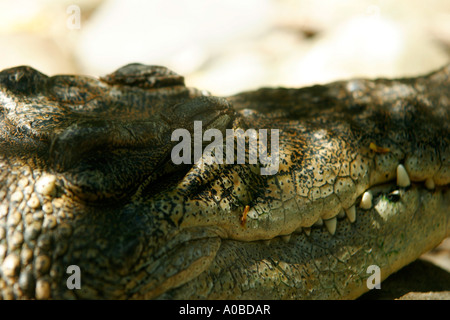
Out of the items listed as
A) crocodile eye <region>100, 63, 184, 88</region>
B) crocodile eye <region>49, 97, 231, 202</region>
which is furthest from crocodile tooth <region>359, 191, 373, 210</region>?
crocodile eye <region>100, 63, 184, 88</region>

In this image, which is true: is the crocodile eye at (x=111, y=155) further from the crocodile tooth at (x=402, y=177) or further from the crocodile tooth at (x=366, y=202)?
the crocodile tooth at (x=402, y=177)

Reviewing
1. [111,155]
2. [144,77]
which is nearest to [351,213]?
[111,155]

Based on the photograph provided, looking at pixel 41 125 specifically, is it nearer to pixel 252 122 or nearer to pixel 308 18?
pixel 252 122

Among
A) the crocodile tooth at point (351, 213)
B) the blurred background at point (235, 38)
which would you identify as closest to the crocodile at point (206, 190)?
the crocodile tooth at point (351, 213)

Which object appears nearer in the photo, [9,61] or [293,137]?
[293,137]

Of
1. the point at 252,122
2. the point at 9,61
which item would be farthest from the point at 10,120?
the point at 9,61
